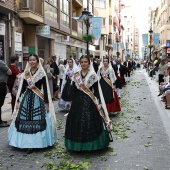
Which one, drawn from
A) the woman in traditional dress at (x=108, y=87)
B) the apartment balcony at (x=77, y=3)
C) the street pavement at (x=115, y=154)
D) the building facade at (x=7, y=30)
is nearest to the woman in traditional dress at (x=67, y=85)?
the woman in traditional dress at (x=108, y=87)

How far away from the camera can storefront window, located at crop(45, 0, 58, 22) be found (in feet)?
66.1

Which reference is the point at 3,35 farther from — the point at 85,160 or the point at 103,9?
the point at 103,9

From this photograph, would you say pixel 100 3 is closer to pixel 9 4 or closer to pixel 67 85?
pixel 9 4

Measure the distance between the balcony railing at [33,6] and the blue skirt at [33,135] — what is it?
39.3 feet

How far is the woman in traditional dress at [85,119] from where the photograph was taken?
5.39 m

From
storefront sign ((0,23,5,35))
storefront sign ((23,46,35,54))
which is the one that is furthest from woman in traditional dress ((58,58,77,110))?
storefront sign ((23,46,35,54))

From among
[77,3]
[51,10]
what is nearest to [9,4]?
[51,10]

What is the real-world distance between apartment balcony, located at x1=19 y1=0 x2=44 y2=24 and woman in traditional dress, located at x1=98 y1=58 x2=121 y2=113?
8549 millimetres

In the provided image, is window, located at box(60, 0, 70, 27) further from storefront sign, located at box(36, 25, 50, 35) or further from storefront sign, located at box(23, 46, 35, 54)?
storefront sign, located at box(23, 46, 35, 54)

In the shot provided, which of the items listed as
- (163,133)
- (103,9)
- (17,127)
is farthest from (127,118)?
(103,9)

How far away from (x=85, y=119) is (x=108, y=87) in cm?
401

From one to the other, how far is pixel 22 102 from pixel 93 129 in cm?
151

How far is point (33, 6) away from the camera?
1745 centimetres

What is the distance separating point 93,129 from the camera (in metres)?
5.40
